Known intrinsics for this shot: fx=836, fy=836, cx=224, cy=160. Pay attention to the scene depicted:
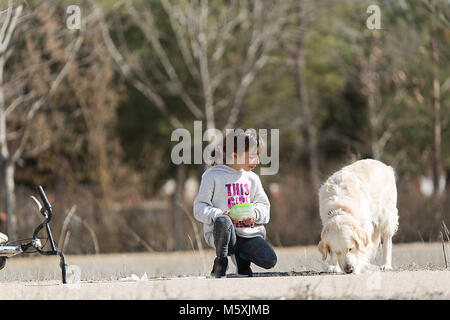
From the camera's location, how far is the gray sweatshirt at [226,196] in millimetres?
7051

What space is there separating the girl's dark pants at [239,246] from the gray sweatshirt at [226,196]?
0.08 metres

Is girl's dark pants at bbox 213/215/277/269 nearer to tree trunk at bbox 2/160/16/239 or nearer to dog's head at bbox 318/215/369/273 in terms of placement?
dog's head at bbox 318/215/369/273

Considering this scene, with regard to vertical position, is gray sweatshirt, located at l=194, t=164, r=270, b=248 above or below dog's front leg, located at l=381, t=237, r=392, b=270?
above

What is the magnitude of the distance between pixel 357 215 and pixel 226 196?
1.30m

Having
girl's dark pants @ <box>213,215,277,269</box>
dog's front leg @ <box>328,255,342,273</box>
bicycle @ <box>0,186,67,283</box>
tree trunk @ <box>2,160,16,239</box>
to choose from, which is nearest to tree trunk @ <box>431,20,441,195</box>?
tree trunk @ <box>2,160,16,239</box>

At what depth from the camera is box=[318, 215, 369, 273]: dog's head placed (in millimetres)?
7098

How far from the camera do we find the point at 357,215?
7598 millimetres

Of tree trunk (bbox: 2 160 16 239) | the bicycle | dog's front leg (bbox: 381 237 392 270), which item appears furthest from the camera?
tree trunk (bbox: 2 160 16 239)

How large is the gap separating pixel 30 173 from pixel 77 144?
3.90m

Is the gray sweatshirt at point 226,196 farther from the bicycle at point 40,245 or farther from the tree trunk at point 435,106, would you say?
the tree trunk at point 435,106

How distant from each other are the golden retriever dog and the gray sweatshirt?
0.65 metres

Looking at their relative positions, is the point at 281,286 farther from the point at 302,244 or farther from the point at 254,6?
the point at 254,6

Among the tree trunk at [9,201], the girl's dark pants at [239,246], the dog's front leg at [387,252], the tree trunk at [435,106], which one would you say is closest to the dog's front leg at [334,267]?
the girl's dark pants at [239,246]
